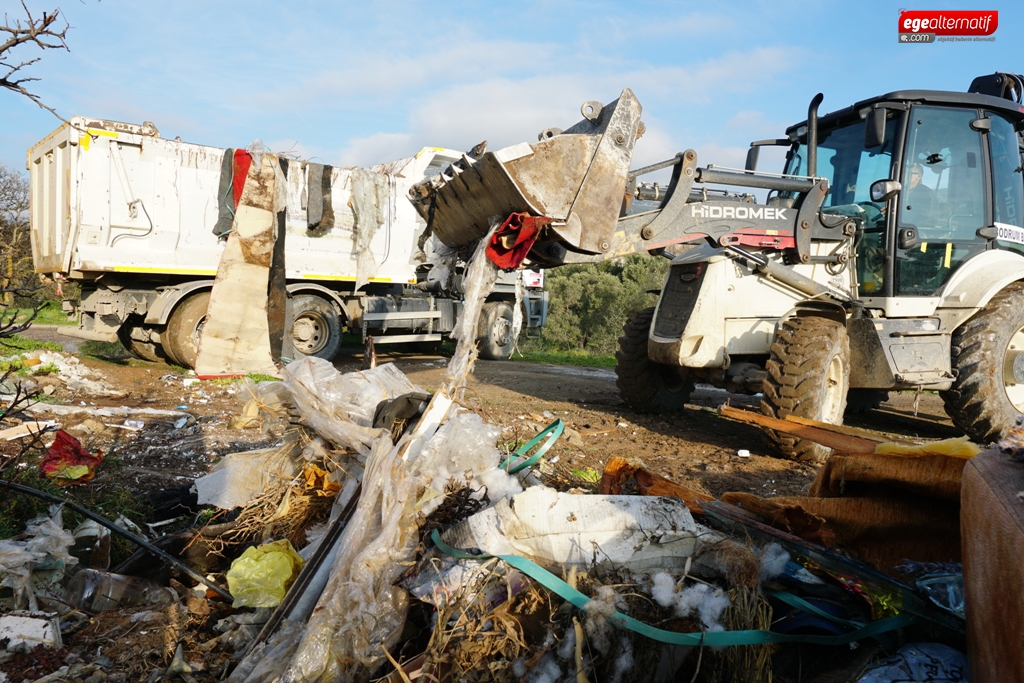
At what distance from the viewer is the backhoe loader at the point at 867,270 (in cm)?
512

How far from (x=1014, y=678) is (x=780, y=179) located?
4.51 metres

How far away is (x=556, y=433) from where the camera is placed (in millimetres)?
3057

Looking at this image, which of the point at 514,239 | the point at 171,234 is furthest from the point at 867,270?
the point at 171,234

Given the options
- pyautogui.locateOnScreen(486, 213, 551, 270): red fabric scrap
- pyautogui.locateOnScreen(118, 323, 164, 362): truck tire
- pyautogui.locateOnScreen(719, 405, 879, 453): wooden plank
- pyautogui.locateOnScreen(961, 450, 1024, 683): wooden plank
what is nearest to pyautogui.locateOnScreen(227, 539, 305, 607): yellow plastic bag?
pyautogui.locateOnScreen(486, 213, 551, 270): red fabric scrap

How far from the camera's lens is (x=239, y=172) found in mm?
8859

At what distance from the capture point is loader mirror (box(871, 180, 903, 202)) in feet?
18.1

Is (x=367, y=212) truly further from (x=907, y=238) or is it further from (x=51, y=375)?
(x=907, y=238)

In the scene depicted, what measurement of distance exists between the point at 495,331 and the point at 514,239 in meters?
8.74

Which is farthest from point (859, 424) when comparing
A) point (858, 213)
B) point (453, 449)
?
point (453, 449)

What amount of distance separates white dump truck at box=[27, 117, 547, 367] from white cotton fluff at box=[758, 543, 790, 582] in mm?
5749

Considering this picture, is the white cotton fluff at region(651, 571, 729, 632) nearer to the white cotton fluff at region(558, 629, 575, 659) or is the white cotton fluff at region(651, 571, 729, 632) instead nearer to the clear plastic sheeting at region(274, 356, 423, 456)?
the white cotton fluff at region(558, 629, 575, 659)

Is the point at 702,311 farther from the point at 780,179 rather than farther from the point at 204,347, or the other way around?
the point at 204,347

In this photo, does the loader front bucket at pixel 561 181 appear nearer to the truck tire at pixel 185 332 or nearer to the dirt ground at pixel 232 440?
the dirt ground at pixel 232 440

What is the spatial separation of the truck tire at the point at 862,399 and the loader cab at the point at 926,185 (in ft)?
6.17
